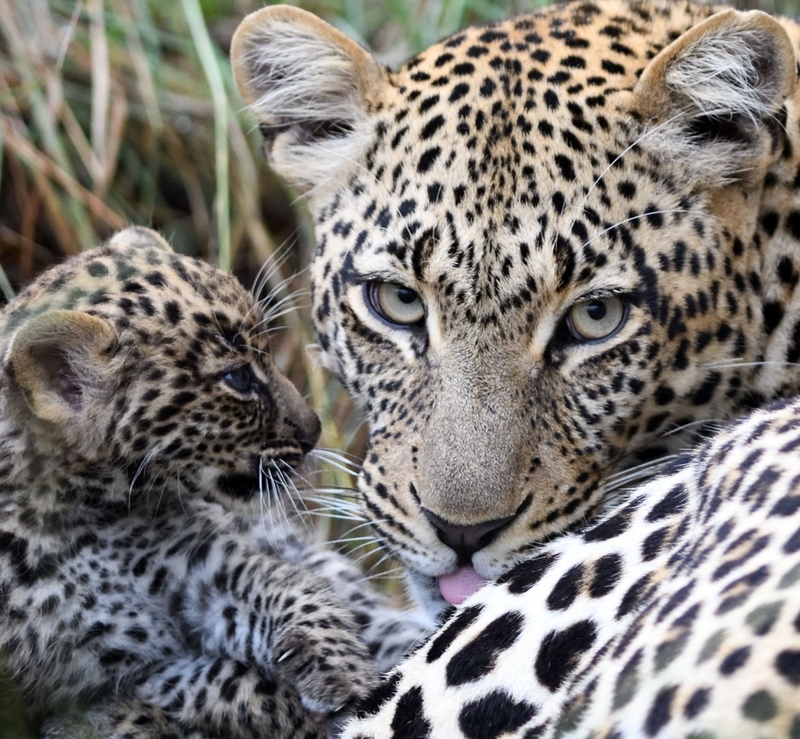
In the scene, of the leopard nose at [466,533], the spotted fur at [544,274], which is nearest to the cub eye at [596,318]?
the spotted fur at [544,274]

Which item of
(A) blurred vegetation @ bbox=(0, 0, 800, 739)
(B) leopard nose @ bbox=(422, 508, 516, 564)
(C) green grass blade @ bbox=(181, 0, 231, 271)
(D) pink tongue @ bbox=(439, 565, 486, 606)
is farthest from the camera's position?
(A) blurred vegetation @ bbox=(0, 0, 800, 739)

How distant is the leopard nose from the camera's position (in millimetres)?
3203

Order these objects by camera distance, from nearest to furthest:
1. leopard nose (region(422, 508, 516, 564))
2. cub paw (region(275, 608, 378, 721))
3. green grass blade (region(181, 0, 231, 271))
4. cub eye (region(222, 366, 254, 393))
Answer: leopard nose (region(422, 508, 516, 564)) → cub paw (region(275, 608, 378, 721)) → cub eye (region(222, 366, 254, 393)) → green grass blade (region(181, 0, 231, 271))

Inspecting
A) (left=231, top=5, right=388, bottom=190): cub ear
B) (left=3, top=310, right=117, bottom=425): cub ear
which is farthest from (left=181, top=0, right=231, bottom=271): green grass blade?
(left=3, top=310, right=117, bottom=425): cub ear

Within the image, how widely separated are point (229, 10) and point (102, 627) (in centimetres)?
478

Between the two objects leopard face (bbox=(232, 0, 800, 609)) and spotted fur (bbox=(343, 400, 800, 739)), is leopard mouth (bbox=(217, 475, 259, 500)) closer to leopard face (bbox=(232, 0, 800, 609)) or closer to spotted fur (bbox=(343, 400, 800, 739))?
leopard face (bbox=(232, 0, 800, 609))

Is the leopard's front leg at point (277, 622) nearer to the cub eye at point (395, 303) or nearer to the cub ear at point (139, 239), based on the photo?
the cub eye at point (395, 303)

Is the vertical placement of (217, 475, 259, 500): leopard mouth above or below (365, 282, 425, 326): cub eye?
below

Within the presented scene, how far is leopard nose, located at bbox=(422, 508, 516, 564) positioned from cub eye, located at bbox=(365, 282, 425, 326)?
603mm

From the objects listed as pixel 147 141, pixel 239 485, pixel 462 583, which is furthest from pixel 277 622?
pixel 147 141

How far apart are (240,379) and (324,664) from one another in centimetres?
89

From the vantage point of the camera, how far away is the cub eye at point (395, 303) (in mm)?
3586

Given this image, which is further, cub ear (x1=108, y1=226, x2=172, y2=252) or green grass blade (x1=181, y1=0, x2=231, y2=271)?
green grass blade (x1=181, y1=0, x2=231, y2=271)

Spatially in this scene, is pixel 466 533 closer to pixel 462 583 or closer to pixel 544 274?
pixel 462 583
